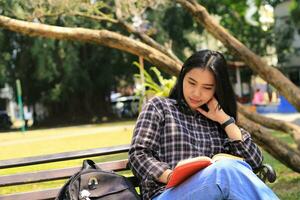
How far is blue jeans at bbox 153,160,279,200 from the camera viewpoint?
7.93 feet

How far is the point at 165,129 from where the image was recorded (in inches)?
123

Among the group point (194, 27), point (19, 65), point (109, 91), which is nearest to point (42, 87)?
point (19, 65)

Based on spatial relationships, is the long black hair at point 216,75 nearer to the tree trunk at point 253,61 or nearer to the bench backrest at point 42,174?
the bench backrest at point 42,174

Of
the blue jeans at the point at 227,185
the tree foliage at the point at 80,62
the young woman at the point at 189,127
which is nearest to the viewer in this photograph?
the blue jeans at the point at 227,185

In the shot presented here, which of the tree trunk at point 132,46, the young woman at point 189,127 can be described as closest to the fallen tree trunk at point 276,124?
the tree trunk at point 132,46

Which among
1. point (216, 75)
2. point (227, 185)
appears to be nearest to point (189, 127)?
point (216, 75)

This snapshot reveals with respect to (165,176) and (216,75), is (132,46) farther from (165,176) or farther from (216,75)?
(165,176)

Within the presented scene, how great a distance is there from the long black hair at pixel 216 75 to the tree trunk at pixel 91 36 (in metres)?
2.63

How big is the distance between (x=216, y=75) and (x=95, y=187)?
0.98 meters

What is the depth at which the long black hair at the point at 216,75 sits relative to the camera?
3123 millimetres

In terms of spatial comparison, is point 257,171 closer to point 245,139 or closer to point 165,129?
point 245,139

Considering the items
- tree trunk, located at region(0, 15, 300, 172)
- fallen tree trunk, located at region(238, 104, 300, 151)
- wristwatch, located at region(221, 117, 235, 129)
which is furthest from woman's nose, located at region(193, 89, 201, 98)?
fallen tree trunk, located at region(238, 104, 300, 151)

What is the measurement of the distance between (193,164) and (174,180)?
0.44ft

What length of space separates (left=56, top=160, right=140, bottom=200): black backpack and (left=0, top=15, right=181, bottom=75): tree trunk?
292 centimetres
